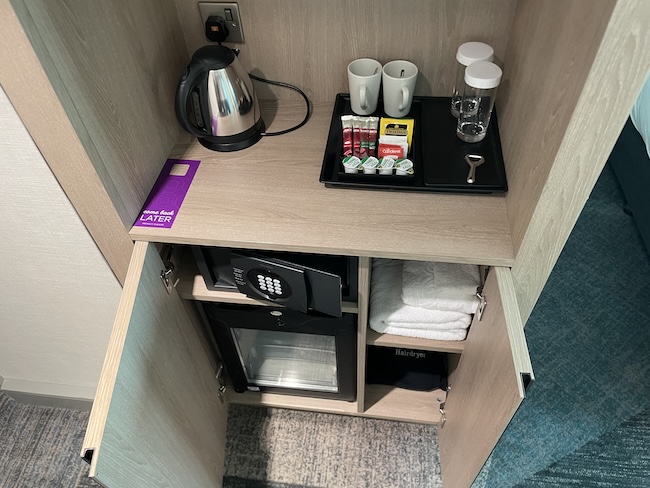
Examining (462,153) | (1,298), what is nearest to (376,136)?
(462,153)

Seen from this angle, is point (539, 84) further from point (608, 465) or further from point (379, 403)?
point (608, 465)

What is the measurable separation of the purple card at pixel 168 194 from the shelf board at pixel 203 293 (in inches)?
7.0

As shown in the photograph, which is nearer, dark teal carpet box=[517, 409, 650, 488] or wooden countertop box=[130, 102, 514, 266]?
wooden countertop box=[130, 102, 514, 266]

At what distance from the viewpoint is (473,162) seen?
977mm

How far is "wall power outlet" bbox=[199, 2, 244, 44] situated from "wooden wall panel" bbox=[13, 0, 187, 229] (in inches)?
2.5

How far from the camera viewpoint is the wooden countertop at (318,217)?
0.88m

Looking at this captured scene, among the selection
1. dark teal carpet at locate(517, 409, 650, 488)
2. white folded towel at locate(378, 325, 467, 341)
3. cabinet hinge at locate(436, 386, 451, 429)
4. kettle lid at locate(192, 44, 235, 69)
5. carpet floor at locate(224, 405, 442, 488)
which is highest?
kettle lid at locate(192, 44, 235, 69)

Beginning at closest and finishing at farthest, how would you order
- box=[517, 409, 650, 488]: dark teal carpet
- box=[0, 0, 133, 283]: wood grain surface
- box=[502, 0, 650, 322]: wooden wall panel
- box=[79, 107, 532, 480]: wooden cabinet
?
box=[502, 0, 650, 322]: wooden wall panel → box=[0, 0, 133, 283]: wood grain surface → box=[79, 107, 532, 480]: wooden cabinet → box=[517, 409, 650, 488]: dark teal carpet

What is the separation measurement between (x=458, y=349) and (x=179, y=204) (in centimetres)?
66

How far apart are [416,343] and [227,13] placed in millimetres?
816

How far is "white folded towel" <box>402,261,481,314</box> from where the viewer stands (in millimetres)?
1042

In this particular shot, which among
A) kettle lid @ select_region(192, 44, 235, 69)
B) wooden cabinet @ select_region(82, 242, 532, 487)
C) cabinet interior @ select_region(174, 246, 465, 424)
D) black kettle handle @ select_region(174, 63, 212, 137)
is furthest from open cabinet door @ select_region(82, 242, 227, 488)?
kettle lid @ select_region(192, 44, 235, 69)

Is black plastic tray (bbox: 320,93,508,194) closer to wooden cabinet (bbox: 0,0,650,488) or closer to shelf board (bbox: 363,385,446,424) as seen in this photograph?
wooden cabinet (bbox: 0,0,650,488)

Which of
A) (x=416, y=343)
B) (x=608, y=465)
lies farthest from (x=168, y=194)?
(x=608, y=465)
